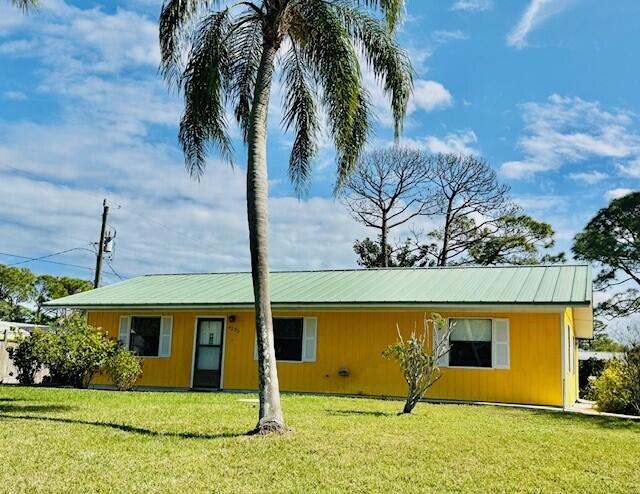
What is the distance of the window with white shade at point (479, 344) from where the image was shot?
49.1 ft

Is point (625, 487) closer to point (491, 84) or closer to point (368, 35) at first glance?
point (368, 35)

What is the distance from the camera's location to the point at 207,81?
34.4 feet

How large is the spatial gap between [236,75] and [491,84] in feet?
19.1

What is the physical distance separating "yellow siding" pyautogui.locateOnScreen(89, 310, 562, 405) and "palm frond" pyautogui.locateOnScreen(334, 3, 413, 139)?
6.77 metres

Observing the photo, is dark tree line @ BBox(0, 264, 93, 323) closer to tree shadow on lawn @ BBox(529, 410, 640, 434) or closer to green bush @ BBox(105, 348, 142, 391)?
green bush @ BBox(105, 348, 142, 391)

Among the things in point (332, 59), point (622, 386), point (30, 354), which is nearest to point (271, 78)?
point (332, 59)

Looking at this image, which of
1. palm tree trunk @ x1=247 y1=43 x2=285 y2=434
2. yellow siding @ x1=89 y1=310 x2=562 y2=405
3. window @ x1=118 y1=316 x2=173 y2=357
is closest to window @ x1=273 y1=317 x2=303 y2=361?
yellow siding @ x1=89 y1=310 x2=562 y2=405

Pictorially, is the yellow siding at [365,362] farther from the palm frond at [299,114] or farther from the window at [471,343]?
the palm frond at [299,114]

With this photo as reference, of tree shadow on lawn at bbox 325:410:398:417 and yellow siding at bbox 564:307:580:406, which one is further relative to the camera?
yellow siding at bbox 564:307:580:406

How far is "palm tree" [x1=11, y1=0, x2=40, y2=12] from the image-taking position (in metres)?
9.58

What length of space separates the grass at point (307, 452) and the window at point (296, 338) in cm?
539

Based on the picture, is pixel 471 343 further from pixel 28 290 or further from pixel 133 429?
pixel 28 290

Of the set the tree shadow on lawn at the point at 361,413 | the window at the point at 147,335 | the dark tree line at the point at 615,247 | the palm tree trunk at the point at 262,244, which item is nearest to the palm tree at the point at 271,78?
the palm tree trunk at the point at 262,244

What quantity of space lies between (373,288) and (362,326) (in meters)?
1.21
